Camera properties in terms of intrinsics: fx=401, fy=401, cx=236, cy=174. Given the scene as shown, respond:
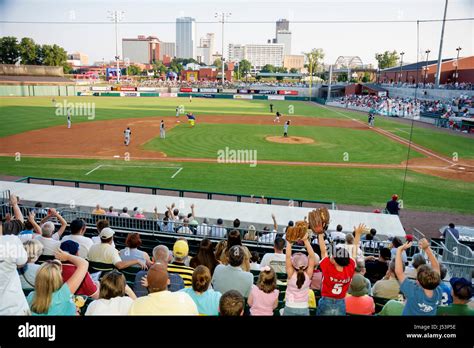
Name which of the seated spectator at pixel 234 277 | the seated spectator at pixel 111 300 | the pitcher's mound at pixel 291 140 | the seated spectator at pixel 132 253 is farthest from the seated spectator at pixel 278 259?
the pitcher's mound at pixel 291 140

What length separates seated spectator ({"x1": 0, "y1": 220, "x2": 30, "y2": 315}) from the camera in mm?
3684

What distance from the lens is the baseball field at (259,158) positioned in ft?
68.5

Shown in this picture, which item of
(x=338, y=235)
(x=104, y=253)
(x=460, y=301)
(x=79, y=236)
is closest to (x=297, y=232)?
(x=460, y=301)

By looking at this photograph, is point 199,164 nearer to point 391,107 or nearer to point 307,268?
point 307,268

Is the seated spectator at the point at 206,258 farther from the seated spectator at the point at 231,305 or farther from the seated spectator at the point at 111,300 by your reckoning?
the seated spectator at the point at 231,305

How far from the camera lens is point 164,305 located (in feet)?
11.9

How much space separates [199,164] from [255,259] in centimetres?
1798

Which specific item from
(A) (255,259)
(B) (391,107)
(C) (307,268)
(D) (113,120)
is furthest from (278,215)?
(B) (391,107)

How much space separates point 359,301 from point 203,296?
6.47 feet

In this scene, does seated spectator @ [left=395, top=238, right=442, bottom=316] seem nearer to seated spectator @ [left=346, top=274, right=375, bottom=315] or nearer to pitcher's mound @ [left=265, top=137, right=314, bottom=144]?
seated spectator @ [left=346, top=274, right=375, bottom=315]

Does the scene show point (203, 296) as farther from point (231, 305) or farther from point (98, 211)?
point (98, 211)

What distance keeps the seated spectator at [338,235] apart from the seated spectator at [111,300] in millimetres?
7618

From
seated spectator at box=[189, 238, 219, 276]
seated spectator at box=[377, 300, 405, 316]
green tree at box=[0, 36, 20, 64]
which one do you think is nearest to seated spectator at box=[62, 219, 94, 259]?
seated spectator at box=[189, 238, 219, 276]

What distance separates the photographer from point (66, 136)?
34.7 metres
